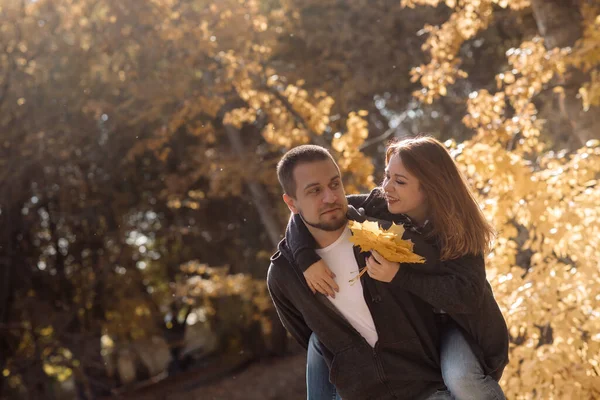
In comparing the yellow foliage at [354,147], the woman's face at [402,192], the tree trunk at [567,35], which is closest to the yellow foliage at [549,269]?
the yellow foliage at [354,147]

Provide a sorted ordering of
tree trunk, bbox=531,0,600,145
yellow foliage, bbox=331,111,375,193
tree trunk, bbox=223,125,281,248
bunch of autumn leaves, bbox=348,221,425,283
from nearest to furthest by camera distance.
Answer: bunch of autumn leaves, bbox=348,221,425,283 → yellow foliage, bbox=331,111,375,193 → tree trunk, bbox=531,0,600,145 → tree trunk, bbox=223,125,281,248

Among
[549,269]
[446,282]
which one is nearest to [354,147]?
[549,269]

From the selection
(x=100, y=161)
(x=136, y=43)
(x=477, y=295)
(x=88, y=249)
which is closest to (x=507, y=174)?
(x=477, y=295)

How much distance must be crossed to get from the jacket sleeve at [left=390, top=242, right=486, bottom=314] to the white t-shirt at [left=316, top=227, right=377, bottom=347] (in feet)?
0.78

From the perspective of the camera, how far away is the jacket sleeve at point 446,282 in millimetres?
2641

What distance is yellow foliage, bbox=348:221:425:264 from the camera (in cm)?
255

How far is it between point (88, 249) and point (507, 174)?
13323 mm

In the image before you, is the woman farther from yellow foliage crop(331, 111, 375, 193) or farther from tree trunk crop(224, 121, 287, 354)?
tree trunk crop(224, 121, 287, 354)

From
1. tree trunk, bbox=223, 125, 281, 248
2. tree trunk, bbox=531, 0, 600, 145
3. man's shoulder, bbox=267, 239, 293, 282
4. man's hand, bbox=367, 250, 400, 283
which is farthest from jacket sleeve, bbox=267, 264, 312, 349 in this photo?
Answer: tree trunk, bbox=223, 125, 281, 248

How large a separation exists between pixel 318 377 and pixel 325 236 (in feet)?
1.96

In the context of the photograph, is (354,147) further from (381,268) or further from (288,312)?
(381,268)

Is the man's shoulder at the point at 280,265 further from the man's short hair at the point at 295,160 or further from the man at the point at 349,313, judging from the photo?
the man's short hair at the point at 295,160

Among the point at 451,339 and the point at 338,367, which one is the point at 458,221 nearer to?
the point at 451,339

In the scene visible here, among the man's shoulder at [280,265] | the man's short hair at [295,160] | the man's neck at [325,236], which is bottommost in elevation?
the man's shoulder at [280,265]
